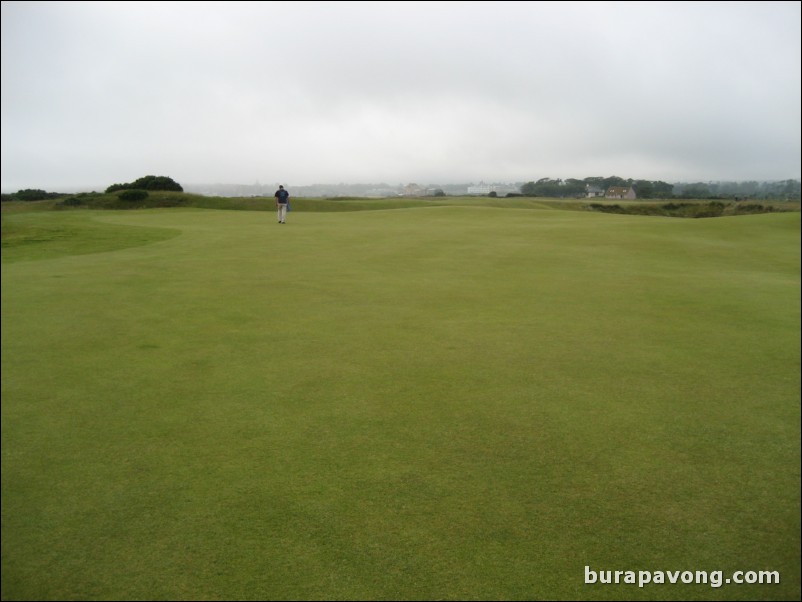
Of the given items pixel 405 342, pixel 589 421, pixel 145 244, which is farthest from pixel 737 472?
pixel 145 244

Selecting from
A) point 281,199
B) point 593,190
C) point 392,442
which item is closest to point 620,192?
point 593,190

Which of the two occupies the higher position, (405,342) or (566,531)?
(405,342)

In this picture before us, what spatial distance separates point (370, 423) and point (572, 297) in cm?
592

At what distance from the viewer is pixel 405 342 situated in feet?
21.2

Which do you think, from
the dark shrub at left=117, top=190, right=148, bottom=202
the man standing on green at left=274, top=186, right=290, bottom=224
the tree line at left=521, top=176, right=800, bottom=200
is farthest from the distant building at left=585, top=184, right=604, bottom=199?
the dark shrub at left=117, top=190, right=148, bottom=202

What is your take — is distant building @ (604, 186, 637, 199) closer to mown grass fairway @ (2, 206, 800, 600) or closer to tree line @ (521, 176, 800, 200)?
tree line @ (521, 176, 800, 200)

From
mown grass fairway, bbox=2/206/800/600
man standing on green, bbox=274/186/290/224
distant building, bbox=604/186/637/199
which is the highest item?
distant building, bbox=604/186/637/199

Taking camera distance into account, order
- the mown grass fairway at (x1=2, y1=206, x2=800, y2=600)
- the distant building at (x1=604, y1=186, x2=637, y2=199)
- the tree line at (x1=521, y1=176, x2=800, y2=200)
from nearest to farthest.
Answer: the mown grass fairway at (x1=2, y1=206, x2=800, y2=600), the tree line at (x1=521, y1=176, x2=800, y2=200), the distant building at (x1=604, y1=186, x2=637, y2=199)

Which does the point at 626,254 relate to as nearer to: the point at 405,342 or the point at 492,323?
the point at 492,323

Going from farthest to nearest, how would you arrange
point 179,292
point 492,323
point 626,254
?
point 626,254, point 179,292, point 492,323

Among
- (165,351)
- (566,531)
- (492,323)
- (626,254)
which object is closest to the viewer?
(566,531)

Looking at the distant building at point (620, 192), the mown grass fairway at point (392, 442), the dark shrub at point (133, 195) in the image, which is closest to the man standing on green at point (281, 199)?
the dark shrub at point (133, 195)

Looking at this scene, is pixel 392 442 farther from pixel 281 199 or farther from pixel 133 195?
pixel 133 195

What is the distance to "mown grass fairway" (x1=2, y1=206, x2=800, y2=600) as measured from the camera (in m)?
2.87
